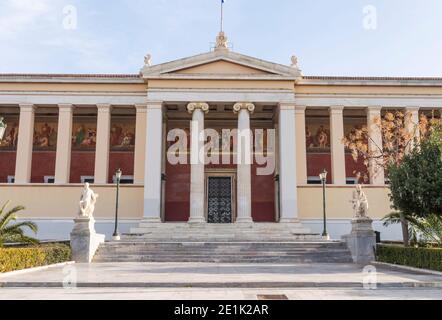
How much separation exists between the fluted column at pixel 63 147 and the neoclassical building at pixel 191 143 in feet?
0.19

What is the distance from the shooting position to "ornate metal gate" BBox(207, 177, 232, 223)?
30.2 meters

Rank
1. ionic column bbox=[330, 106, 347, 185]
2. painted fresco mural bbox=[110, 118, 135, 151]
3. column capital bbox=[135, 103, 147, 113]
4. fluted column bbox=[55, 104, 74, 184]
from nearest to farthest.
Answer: fluted column bbox=[55, 104, 74, 184], ionic column bbox=[330, 106, 347, 185], column capital bbox=[135, 103, 147, 113], painted fresco mural bbox=[110, 118, 135, 151]

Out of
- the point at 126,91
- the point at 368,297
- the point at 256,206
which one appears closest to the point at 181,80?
the point at 126,91

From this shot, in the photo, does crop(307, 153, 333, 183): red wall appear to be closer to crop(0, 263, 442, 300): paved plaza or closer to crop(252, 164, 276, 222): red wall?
crop(252, 164, 276, 222): red wall

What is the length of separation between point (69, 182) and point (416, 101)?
72.2 ft

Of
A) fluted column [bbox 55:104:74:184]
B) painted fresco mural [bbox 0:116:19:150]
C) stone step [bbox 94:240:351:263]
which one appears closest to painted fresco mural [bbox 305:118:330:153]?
stone step [bbox 94:240:351:263]

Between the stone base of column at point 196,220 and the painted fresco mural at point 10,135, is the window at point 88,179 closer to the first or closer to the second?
the painted fresco mural at point 10,135

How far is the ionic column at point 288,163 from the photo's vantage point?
26844mm

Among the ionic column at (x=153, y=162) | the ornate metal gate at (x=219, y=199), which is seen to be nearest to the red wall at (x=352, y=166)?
the ornate metal gate at (x=219, y=199)

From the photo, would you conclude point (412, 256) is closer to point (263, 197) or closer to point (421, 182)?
point (421, 182)

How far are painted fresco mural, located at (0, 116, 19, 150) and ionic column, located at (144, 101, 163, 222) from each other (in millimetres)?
9650

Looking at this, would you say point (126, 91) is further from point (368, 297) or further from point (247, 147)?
point (368, 297)

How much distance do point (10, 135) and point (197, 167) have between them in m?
13.1
